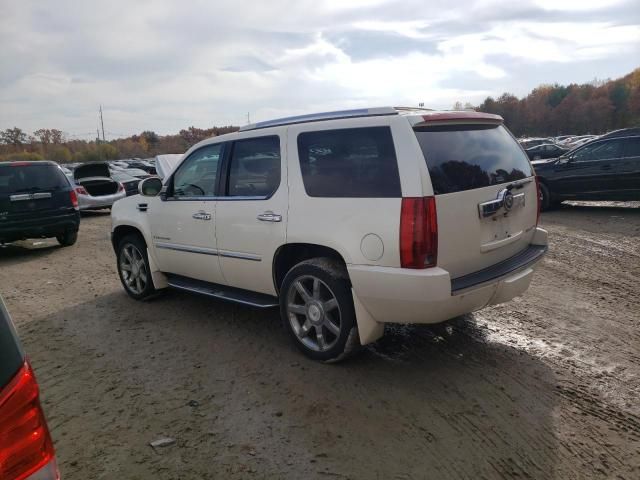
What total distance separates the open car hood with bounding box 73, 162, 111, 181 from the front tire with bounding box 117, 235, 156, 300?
34.7 feet

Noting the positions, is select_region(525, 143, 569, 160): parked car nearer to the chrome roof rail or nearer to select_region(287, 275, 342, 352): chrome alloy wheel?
the chrome roof rail

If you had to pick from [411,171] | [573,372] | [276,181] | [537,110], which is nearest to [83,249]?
[276,181]

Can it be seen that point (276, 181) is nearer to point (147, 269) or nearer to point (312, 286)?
point (312, 286)

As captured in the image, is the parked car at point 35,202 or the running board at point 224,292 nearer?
the running board at point 224,292

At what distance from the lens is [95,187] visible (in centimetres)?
1500

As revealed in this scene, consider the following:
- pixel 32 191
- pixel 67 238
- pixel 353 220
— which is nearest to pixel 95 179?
pixel 67 238

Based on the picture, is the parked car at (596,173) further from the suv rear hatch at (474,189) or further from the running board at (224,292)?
the running board at (224,292)

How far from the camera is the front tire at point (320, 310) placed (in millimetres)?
3602

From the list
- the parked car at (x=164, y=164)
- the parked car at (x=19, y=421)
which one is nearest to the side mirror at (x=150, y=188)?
the parked car at (x=19, y=421)

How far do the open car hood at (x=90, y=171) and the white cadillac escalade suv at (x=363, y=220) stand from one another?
12.1 meters

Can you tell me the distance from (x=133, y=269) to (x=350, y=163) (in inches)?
137

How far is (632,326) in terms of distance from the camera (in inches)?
172

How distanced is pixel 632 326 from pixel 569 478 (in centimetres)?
250

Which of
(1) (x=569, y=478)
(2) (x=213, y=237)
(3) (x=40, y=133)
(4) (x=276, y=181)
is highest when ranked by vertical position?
(3) (x=40, y=133)
